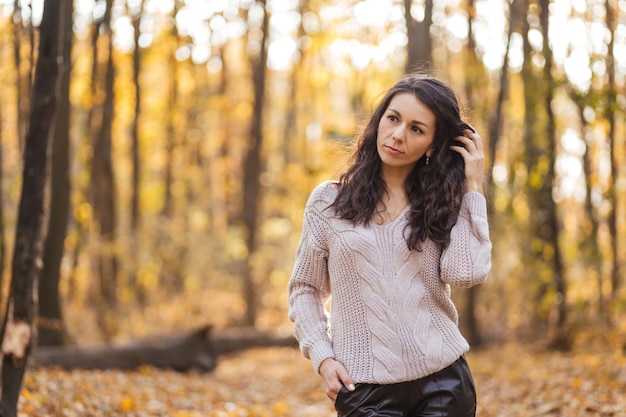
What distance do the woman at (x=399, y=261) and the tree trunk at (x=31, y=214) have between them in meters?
2.51

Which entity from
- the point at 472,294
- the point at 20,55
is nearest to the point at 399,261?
the point at 20,55

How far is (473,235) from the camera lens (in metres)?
3.00

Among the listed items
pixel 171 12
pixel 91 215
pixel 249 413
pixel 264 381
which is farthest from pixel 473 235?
pixel 171 12

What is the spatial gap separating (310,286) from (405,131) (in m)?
0.72

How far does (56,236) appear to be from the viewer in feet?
31.3

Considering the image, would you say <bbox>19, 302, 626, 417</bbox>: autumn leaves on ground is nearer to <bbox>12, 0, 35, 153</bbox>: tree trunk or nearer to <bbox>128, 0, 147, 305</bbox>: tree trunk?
<bbox>12, 0, 35, 153</bbox>: tree trunk

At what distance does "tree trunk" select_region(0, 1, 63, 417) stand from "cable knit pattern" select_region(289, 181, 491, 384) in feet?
8.46

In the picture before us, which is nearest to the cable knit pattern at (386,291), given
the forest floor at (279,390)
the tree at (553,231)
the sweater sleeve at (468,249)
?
the sweater sleeve at (468,249)

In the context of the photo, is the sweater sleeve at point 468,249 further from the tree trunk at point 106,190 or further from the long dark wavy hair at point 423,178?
the tree trunk at point 106,190

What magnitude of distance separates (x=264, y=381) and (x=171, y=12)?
1145 cm

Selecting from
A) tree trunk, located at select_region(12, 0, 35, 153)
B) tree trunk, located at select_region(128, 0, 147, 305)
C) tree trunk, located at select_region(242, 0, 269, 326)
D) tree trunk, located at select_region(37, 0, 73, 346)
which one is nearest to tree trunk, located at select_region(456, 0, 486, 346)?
tree trunk, located at select_region(242, 0, 269, 326)

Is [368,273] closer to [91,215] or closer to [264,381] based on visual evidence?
[264,381]

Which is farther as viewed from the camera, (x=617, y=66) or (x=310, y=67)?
(x=310, y=67)

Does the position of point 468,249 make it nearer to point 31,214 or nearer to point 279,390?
point 31,214
